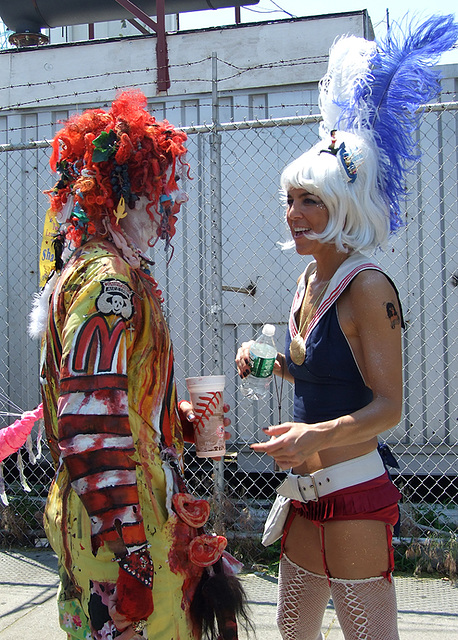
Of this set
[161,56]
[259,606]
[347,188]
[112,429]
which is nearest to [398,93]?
[347,188]

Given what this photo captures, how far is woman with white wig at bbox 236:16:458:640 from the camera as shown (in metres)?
1.98

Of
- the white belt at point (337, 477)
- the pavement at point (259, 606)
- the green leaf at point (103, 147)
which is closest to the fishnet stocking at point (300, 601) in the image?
the white belt at point (337, 477)

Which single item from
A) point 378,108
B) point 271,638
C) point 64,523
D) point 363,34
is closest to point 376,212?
point 378,108

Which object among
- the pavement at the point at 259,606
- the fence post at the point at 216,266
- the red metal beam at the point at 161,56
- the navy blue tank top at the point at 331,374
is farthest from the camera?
the red metal beam at the point at 161,56

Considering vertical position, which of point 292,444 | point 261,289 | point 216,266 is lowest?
point 292,444

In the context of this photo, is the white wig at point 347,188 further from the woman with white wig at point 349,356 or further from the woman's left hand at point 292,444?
the woman's left hand at point 292,444

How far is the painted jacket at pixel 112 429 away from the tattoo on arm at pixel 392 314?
72 cm

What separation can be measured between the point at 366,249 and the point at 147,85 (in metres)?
4.37

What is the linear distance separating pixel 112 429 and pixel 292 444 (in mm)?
521

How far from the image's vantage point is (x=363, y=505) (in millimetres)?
2043

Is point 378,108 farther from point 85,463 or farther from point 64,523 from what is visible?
point 64,523

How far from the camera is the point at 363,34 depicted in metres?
5.62

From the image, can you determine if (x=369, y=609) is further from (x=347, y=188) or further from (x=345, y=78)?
(x=345, y=78)

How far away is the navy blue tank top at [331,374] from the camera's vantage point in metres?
2.07
